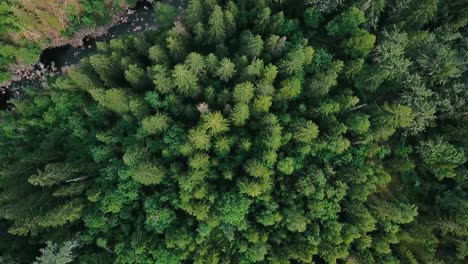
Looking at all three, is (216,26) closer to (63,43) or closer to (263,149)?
(263,149)

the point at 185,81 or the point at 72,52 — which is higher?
the point at 185,81


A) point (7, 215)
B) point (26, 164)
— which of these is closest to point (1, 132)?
point (26, 164)

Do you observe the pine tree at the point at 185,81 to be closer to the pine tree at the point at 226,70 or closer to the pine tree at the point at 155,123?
the pine tree at the point at 226,70

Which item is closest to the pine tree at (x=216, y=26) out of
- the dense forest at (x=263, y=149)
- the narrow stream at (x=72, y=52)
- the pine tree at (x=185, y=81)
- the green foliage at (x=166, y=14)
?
the dense forest at (x=263, y=149)

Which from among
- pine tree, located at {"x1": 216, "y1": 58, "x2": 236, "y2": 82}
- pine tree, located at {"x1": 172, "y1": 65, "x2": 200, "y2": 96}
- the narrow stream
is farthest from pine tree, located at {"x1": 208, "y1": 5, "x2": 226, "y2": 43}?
the narrow stream

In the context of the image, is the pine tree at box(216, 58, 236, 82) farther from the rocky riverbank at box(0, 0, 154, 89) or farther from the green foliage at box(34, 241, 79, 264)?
the green foliage at box(34, 241, 79, 264)

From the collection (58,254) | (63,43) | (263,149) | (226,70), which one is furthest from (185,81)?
(63,43)
